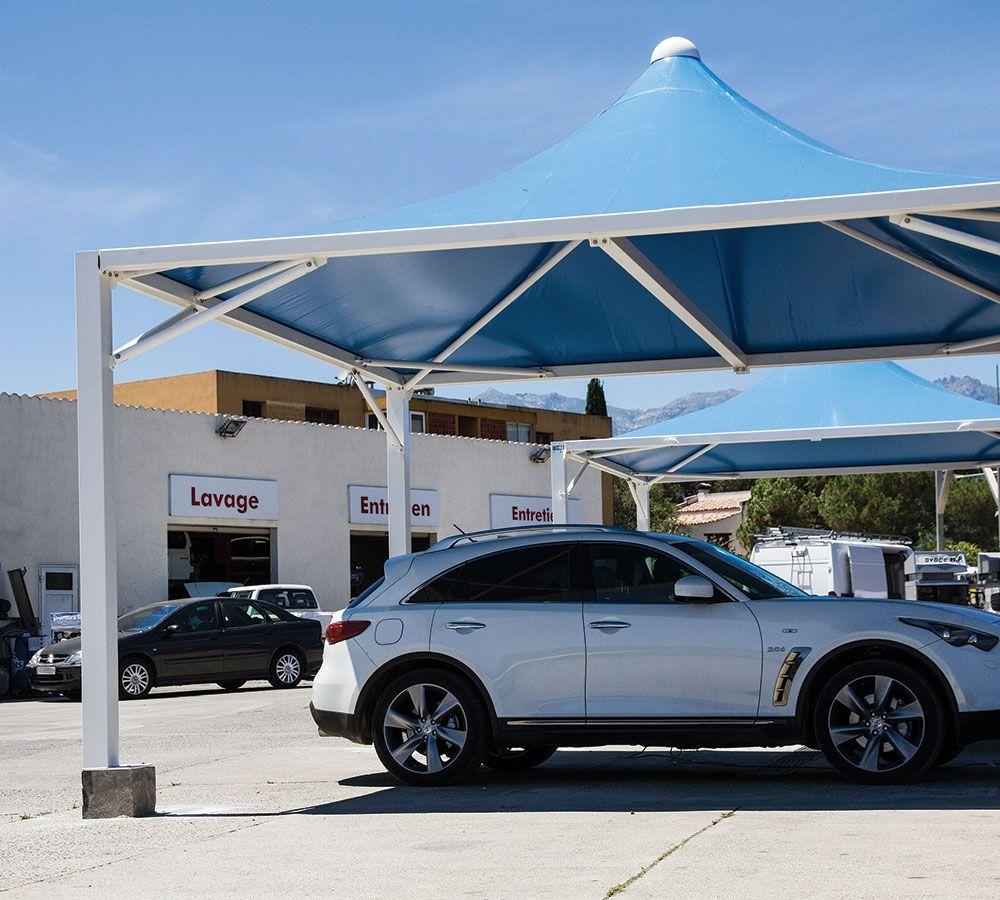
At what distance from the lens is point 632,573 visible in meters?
10.6

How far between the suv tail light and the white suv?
0.01 m

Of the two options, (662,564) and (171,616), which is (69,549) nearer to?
(171,616)

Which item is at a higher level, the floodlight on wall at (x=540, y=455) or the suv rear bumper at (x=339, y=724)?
the floodlight on wall at (x=540, y=455)

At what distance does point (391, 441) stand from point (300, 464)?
22.4m

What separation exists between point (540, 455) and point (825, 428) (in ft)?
82.8

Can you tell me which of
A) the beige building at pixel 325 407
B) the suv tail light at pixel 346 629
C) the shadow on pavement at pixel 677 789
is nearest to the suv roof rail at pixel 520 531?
the suv tail light at pixel 346 629

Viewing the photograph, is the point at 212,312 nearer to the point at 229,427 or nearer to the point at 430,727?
the point at 430,727

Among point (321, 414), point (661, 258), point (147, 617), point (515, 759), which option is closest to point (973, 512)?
point (321, 414)

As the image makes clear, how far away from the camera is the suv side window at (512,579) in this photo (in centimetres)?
1063

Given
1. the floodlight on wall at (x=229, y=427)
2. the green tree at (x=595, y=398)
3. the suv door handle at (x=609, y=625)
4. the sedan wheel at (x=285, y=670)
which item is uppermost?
the green tree at (x=595, y=398)

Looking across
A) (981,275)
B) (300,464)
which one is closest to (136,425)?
(300,464)

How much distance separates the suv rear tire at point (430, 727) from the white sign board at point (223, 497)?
25.0 m

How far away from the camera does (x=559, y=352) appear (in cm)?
1731

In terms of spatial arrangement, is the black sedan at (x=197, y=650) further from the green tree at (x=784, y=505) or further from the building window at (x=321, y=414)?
the green tree at (x=784, y=505)
